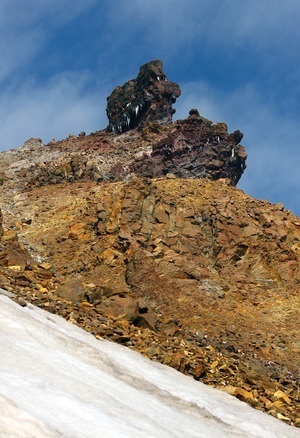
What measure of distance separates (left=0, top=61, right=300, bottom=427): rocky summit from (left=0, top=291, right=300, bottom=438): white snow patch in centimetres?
126

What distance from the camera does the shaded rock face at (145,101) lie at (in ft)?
275

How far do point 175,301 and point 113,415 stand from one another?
48.5 ft

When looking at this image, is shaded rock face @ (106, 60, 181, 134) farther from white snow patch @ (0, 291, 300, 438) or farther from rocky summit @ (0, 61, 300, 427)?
white snow patch @ (0, 291, 300, 438)

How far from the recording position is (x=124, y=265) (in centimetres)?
2369

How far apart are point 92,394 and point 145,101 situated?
8118cm

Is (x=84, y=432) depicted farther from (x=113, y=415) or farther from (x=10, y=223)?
(x=10, y=223)

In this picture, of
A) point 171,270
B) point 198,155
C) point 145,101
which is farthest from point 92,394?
point 145,101

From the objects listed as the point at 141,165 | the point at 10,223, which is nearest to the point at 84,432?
the point at 10,223

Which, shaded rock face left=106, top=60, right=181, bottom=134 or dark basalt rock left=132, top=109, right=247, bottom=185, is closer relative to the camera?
dark basalt rock left=132, top=109, right=247, bottom=185

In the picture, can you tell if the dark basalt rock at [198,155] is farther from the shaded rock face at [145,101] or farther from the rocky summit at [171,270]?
the rocky summit at [171,270]

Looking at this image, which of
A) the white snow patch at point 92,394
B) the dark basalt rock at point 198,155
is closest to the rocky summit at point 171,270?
the white snow patch at point 92,394

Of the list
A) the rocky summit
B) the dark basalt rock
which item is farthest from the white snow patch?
the dark basalt rock

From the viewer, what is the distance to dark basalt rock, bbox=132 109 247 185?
62062mm

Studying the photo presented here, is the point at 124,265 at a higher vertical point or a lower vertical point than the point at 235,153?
lower
